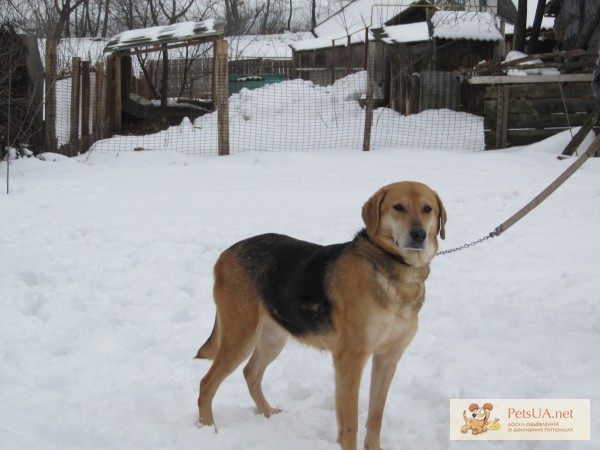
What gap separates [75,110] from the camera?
13.2 meters

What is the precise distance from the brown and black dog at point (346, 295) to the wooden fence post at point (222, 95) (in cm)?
890

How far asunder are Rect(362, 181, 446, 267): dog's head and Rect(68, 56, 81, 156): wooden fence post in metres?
10.8

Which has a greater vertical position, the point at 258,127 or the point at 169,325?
the point at 258,127

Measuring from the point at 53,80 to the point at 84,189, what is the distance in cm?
353

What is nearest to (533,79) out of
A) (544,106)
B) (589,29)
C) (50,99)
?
(544,106)

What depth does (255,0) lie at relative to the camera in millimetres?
49812

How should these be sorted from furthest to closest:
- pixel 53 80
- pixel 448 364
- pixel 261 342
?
pixel 53 80, pixel 448 364, pixel 261 342

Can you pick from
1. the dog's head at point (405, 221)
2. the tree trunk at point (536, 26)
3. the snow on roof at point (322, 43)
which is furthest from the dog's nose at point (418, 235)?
the snow on roof at point (322, 43)

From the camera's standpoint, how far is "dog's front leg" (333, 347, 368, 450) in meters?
3.52

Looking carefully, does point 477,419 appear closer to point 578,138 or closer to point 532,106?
point 578,138

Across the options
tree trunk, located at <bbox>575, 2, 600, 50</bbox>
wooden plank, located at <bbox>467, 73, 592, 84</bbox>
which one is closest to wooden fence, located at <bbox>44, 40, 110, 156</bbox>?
wooden plank, located at <bbox>467, 73, 592, 84</bbox>

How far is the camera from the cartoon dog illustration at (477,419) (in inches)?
151

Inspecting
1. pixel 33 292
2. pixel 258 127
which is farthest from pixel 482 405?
pixel 258 127

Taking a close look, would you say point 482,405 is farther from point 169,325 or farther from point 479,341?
point 169,325
